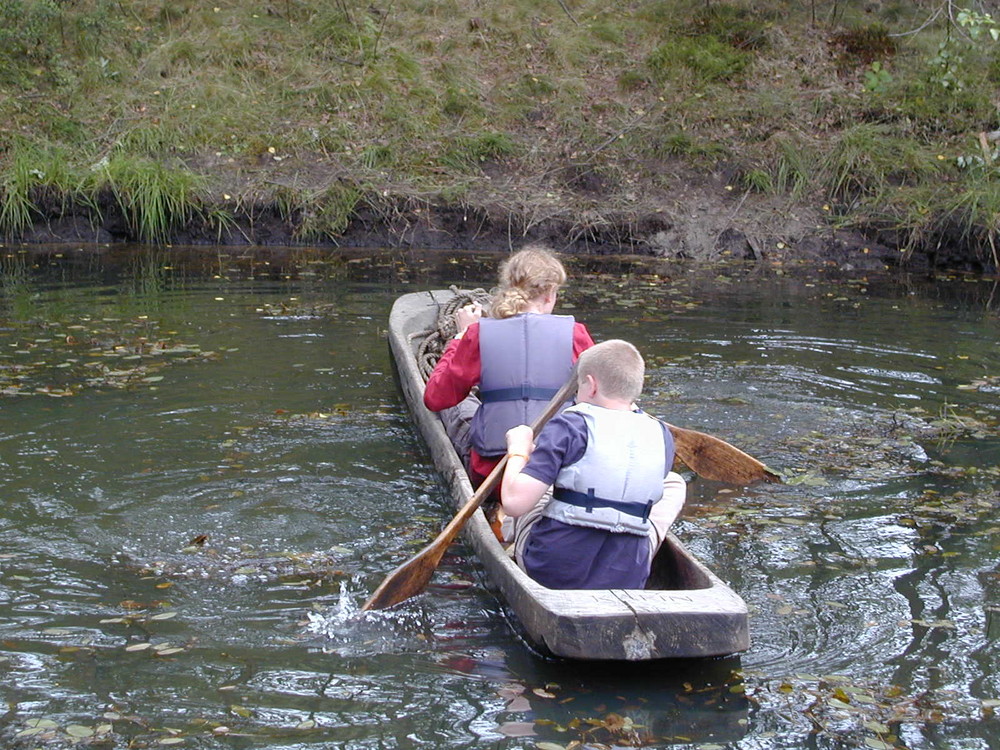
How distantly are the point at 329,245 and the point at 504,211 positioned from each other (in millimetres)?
2390

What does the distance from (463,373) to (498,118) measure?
12.5 m

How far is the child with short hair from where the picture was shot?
14.1 ft

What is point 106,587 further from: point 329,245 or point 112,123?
point 112,123

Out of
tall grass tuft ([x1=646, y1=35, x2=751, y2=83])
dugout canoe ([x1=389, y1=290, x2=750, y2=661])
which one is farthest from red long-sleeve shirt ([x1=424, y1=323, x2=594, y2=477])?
tall grass tuft ([x1=646, y1=35, x2=751, y2=83])

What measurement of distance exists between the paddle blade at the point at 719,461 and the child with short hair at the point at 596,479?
6.51 ft

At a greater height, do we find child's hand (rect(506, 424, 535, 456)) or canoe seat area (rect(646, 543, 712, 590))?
child's hand (rect(506, 424, 535, 456))

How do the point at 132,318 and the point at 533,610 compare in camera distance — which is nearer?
the point at 533,610

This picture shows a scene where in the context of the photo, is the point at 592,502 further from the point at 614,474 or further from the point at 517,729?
the point at 517,729

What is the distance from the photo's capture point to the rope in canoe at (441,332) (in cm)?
834

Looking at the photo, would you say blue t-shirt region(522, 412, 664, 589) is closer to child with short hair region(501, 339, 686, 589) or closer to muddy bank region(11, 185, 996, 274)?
child with short hair region(501, 339, 686, 589)

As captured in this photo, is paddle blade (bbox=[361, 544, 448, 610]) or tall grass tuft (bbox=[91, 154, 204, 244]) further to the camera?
tall grass tuft (bbox=[91, 154, 204, 244])

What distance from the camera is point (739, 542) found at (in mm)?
5742

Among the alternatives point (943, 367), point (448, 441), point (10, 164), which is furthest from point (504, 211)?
point (448, 441)

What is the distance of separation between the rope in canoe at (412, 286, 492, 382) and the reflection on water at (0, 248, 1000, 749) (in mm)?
356
